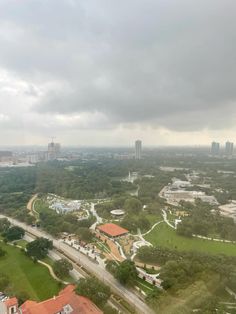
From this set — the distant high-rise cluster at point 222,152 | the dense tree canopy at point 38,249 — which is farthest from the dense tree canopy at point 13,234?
the distant high-rise cluster at point 222,152

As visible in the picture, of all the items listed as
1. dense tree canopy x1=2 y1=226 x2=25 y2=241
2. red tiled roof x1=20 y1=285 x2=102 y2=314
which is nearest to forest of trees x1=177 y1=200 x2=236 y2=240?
dense tree canopy x1=2 y1=226 x2=25 y2=241

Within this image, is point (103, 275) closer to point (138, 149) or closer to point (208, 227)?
point (208, 227)

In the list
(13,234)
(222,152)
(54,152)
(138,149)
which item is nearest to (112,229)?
(13,234)

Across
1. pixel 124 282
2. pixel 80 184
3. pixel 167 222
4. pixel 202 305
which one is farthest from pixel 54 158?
pixel 202 305

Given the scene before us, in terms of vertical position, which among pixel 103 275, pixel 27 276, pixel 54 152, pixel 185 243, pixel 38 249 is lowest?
pixel 27 276

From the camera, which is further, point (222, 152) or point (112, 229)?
point (222, 152)

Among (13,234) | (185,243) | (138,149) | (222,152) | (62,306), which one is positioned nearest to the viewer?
(62,306)

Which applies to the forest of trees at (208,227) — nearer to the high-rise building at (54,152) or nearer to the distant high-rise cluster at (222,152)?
the high-rise building at (54,152)

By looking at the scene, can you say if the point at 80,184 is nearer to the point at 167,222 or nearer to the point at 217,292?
the point at 167,222
